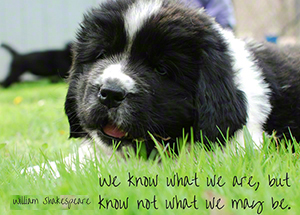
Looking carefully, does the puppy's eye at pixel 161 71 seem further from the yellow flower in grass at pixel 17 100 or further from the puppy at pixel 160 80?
the yellow flower in grass at pixel 17 100

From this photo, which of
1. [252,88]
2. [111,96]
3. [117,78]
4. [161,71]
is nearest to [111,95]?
[111,96]

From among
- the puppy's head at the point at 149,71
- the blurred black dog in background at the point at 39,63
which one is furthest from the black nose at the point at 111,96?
the blurred black dog in background at the point at 39,63

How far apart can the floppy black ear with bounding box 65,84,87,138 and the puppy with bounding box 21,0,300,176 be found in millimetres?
128

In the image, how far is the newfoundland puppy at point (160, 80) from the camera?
1983 mm

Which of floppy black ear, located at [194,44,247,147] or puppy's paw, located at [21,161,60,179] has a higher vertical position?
floppy black ear, located at [194,44,247,147]

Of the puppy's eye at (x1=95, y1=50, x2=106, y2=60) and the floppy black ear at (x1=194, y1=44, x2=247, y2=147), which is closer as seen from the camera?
the floppy black ear at (x1=194, y1=44, x2=247, y2=147)

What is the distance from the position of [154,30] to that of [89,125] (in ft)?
2.38

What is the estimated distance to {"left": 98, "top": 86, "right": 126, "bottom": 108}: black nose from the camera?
189cm

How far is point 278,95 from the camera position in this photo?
2.48 meters

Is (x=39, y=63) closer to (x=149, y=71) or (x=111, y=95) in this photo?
(x=149, y=71)

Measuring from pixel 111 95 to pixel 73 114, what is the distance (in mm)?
729

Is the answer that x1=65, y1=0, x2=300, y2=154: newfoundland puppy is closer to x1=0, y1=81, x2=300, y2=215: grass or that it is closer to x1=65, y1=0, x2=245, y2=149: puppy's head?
x1=65, y1=0, x2=245, y2=149: puppy's head

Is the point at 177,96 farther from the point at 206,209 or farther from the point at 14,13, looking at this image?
the point at 14,13

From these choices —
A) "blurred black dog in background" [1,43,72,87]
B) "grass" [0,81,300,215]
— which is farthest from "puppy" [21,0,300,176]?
"blurred black dog in background" [1,43,72,87]
